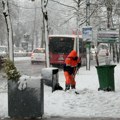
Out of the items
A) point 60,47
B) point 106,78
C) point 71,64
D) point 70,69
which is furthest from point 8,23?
point 60,47

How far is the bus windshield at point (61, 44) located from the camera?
37.8 metres

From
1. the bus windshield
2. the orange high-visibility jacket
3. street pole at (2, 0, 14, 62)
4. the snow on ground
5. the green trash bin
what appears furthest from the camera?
the bus windshield

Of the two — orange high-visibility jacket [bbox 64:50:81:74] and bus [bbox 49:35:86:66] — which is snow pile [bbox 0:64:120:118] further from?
bus [bbox 49:35:86:66]

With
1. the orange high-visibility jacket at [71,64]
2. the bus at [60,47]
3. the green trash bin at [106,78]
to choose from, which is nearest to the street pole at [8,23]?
the orange high-visibility jacket at [71,64]

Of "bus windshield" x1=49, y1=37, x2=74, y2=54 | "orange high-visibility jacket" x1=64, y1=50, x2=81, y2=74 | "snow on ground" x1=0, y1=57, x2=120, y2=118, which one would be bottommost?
"snow on ground" x1=0, y1=57, x2=120, y2=118

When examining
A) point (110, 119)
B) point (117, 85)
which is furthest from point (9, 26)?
point (110, 119)

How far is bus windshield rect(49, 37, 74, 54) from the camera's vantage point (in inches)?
1490

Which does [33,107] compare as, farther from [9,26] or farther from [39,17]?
[39,17]

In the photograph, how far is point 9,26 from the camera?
78.6 feet

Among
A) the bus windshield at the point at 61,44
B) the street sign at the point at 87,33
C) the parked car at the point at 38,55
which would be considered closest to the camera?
the street sign at the point at 87,33

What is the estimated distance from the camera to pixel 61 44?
3812 centimetres

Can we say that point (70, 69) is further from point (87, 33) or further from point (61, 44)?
point (61, 44)

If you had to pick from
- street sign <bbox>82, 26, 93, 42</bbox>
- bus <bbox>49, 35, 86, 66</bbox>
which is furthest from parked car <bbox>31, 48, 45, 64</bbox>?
street sign <bbox>82, 26, 93, 42</bbox>

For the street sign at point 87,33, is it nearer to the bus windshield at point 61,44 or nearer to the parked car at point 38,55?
the bus windshield at point 61,44
